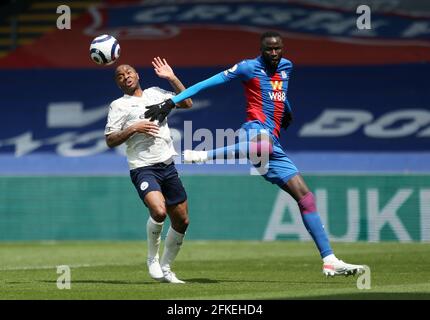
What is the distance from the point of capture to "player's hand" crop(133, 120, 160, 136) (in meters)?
11.4

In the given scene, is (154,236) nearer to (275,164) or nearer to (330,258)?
(275,164)

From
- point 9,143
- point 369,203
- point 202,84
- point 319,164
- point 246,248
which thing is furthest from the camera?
point 9,143

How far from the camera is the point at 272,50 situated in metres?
11.3

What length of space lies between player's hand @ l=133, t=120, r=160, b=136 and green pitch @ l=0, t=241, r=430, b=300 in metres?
1.61

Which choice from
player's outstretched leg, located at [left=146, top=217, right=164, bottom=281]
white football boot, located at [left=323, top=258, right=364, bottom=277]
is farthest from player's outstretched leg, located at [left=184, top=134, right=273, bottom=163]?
white football boot, located at [left=323, top=258, right=364, bottom=277]

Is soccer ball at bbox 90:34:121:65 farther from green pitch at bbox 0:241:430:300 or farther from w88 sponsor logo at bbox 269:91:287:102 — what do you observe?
green pitch at bbox 0:241:430:300

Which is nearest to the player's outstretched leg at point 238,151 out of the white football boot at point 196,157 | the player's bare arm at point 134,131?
the white football boot at point 196,157

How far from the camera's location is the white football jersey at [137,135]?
11594 mm

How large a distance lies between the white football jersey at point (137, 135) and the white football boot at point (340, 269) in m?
2.17

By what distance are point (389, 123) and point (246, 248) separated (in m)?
6.03

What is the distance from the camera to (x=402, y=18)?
2495cm

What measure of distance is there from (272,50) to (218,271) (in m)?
3.24
